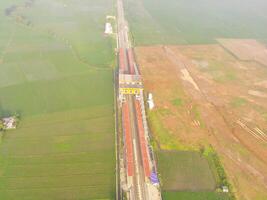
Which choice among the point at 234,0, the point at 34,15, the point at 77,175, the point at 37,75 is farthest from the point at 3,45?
the point at 234,0

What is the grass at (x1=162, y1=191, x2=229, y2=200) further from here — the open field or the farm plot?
the open field

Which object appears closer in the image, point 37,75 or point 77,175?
point 77,175

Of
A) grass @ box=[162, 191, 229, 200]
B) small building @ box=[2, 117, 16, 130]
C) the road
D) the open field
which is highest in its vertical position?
the open field

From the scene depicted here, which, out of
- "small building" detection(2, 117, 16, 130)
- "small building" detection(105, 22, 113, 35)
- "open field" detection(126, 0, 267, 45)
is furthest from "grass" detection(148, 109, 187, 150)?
"small building" detection(105, 22, 113, 35)

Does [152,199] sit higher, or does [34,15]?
[34,15]

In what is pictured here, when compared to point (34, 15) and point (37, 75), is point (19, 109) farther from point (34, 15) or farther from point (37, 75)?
point (34, 15)

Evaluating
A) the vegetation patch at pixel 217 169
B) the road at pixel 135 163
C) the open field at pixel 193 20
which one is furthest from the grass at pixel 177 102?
the open field at pixel 193 20

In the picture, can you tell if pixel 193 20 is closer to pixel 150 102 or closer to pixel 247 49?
pixel 247 49
